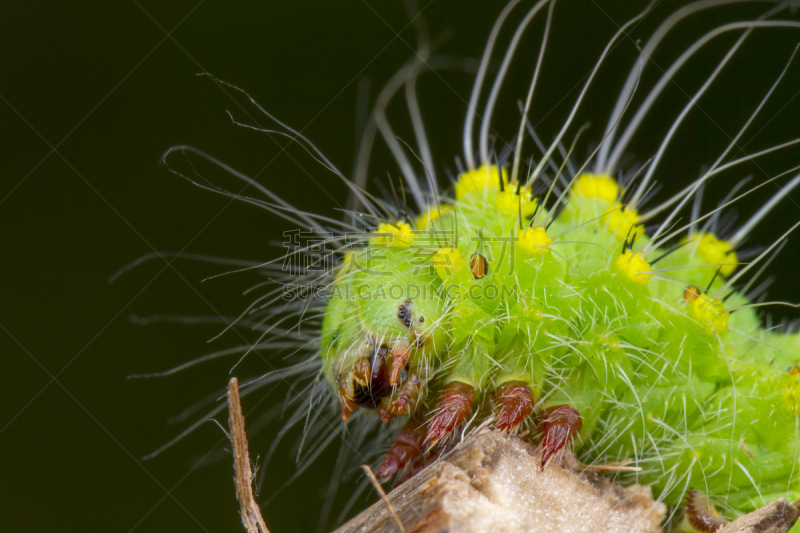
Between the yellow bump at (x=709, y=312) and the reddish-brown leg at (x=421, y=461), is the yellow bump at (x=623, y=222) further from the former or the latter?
the reddish-brown leg at (x=421, y=461)

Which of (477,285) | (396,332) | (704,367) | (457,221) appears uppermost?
(457,221)

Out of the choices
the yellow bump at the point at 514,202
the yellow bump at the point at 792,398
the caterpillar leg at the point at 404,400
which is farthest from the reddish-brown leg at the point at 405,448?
the yellow bump at the point at 792,398

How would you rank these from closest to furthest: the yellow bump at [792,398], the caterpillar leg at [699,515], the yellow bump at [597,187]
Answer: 1. the caterpillar leg at [699,515]
2. the yellow bump at [792,398]
3. the yellow bump at [597,187]

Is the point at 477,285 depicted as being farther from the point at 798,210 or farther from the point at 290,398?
the point at 798,210

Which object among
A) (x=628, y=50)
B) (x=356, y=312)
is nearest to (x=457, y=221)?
(x=356, y=312)

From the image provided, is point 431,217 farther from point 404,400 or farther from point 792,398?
point 792,398

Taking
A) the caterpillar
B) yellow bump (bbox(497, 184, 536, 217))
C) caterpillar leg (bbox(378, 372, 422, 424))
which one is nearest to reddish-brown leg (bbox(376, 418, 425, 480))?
the caterpillar
